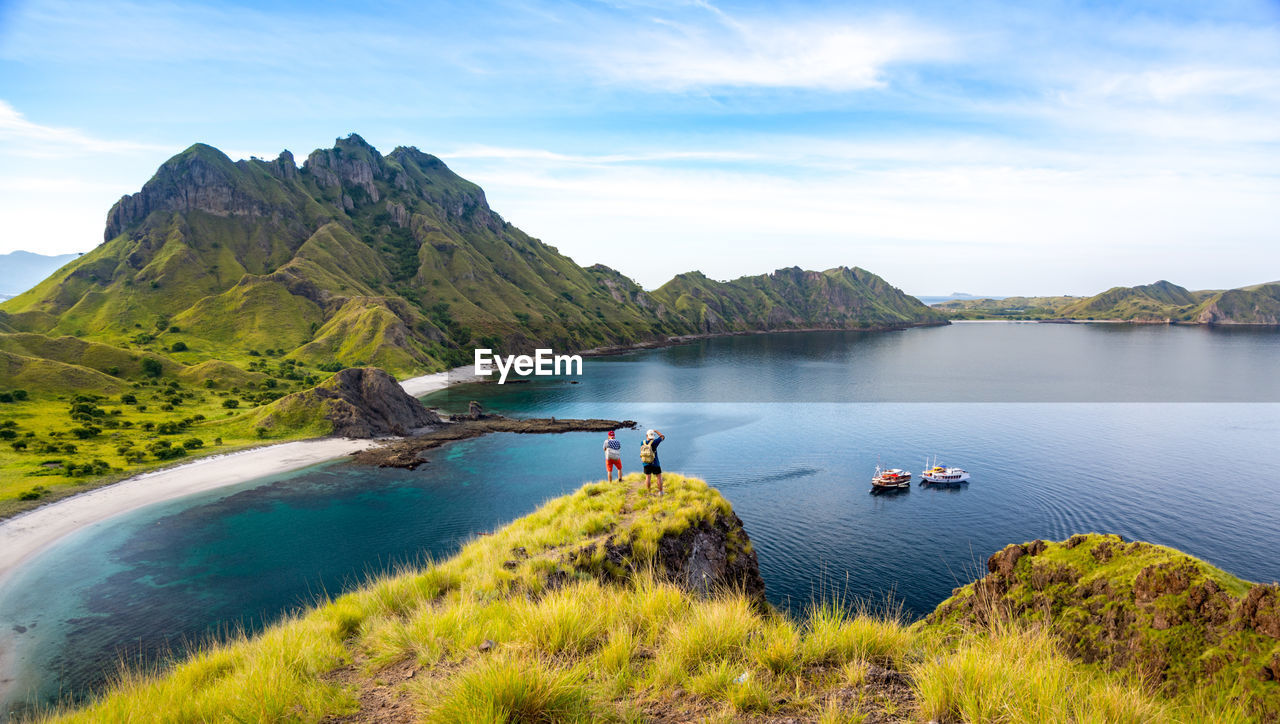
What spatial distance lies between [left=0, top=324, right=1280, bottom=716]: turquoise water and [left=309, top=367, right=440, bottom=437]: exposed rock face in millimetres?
12728

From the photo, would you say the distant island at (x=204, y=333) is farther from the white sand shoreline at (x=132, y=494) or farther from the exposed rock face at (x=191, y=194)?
the white sand shoreline at (x=132, y=494)

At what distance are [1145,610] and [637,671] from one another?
34.7 ft

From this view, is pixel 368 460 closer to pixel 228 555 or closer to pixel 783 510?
pixel 228 555

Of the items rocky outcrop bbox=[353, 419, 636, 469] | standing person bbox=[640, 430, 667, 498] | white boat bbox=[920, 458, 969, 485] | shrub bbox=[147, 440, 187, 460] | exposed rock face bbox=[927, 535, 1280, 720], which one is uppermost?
standing person bbox=[640, 430, 667, 498]

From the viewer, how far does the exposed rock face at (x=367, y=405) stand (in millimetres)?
70688

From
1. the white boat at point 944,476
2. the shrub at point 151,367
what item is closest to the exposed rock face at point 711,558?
the white boat at point 944,476

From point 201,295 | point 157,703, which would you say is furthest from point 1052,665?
point 201,295

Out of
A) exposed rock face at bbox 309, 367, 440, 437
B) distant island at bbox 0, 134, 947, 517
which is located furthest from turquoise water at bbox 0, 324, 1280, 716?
distant island at bbox 0, 134, 947, 517

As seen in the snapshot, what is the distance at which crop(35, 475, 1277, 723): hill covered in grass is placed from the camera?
5055mm

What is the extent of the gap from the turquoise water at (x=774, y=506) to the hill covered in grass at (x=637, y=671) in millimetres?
25313

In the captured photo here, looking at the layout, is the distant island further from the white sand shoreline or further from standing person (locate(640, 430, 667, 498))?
standing person (locate(640, 430, 667, 498))

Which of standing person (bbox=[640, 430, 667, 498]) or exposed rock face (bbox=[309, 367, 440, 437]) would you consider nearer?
standing person (bbox=[640, 430, 667, 498])

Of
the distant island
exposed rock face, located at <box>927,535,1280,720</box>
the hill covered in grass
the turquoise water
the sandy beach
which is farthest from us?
the distant island

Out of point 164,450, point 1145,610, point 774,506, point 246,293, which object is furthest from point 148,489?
point 246,293
